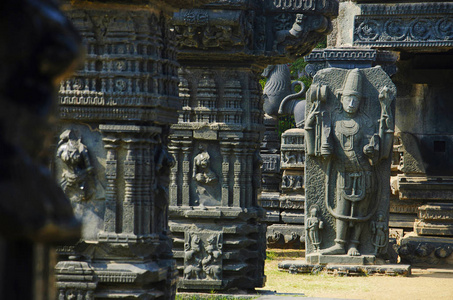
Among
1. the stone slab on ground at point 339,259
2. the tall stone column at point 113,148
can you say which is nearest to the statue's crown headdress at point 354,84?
the stone slab on ground at point 339,259

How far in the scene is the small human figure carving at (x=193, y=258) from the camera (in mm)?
8602

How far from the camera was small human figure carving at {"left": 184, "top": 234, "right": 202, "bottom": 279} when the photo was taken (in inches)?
339

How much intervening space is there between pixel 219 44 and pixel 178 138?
1154mm

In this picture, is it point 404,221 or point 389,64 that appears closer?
point 389,64

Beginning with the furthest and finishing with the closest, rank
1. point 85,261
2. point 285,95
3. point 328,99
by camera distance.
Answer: point 285,95 < point 328,99 < point 85,261

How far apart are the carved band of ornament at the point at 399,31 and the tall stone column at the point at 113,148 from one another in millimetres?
7318

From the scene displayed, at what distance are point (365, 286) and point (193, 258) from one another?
2.59 metres

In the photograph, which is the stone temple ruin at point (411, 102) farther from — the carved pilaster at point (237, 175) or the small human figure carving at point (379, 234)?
the carved pilaster at point (237, 175)

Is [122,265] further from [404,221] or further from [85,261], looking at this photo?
[404,221]

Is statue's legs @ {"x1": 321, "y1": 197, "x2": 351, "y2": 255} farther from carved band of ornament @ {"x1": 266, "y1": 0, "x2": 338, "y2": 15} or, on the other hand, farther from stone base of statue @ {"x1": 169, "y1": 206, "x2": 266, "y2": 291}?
carved band of ornament @ {"x1": 266, "y1": 0, "x2": 338, "y2": 15}

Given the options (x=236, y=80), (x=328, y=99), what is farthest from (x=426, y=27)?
(x=236, y=80)

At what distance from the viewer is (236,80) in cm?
858

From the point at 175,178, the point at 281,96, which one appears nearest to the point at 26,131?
the point at 175,178

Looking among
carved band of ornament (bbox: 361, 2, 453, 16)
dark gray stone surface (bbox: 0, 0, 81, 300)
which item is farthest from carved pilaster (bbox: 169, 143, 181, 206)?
dark gray stone surface (bbox: 0, 0, 81, 300)
